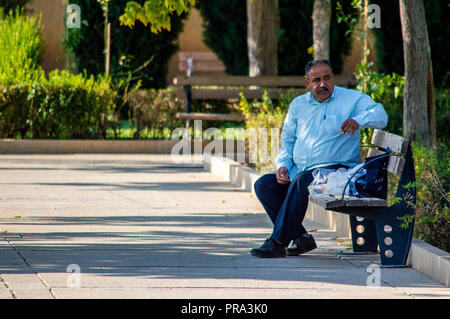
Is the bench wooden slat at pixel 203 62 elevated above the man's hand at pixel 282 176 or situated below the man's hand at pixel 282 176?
above

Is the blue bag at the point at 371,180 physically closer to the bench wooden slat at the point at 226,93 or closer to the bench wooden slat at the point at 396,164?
the bench wooden slat at the point at 396,164

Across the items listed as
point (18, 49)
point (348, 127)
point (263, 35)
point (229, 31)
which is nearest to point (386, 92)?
point (263, 35)

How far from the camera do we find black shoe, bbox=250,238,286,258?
6.56m

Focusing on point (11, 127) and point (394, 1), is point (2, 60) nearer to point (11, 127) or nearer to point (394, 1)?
point (11, 127)

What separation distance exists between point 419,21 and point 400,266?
135 inches

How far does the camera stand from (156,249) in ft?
22.4

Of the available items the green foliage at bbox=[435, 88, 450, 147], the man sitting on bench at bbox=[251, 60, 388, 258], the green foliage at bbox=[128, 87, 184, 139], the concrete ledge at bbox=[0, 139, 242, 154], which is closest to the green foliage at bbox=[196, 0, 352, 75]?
the green foliage at bbox=[128, 87, 184, 139]

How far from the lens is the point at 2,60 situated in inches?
662

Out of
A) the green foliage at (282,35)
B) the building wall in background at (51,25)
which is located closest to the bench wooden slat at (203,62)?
the building wall in background at (51,25)

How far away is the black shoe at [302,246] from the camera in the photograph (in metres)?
6.70

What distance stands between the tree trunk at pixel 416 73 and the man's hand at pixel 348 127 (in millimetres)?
2605

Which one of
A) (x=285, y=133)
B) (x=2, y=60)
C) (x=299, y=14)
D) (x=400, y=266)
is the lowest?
(x=400, y=266)

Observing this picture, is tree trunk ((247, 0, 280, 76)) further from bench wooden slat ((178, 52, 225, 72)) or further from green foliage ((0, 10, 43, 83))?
bench wooden slat ((178, 52, 225, 72))
